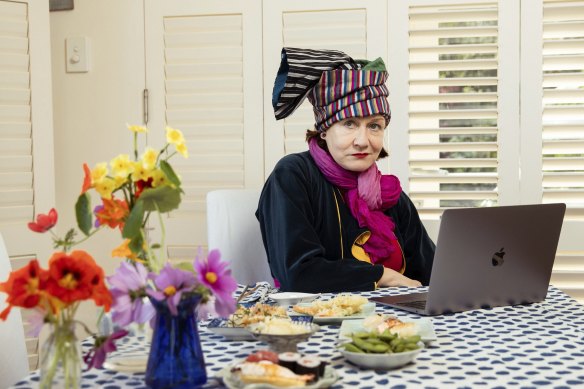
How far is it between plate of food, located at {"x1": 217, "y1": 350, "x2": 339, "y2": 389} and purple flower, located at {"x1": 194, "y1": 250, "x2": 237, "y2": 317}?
8 centimetres

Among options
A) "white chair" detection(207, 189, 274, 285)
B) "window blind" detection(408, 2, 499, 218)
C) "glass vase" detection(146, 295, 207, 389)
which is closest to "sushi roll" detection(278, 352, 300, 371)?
"glass vase" detection(146, 295, 207, 389)

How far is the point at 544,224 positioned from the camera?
1.60m

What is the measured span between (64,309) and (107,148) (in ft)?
7.43

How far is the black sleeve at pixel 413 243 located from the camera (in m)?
2.35

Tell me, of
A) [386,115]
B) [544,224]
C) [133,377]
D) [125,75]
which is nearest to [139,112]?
[125,75]

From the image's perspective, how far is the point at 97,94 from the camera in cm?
311

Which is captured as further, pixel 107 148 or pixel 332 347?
pixel 107 148

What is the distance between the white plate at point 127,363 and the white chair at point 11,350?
1.41ft

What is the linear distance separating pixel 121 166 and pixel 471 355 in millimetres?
612

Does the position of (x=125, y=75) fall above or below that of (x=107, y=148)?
above

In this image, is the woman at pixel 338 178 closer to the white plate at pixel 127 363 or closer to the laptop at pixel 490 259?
the laptop at pixel 490 259

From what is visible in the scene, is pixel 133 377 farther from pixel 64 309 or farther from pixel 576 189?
pixel 576 189

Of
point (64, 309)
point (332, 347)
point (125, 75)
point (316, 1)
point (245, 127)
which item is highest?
point (316, 1)

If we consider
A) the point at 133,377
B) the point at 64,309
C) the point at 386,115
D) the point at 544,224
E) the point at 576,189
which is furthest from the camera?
the point at 576,189
